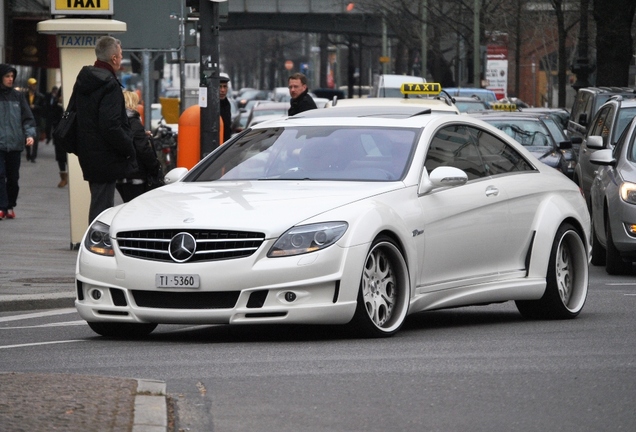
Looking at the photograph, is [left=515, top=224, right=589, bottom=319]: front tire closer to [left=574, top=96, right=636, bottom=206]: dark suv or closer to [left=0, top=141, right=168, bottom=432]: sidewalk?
[left=0, top=141, right=168, bottom=432]: sidewalk

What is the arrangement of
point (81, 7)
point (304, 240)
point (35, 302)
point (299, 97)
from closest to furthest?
point (304, 240) → point (35, 302) → point (81, 7) → point (299, 97)

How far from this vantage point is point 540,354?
28.1ft

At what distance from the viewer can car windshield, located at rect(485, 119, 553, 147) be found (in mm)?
23062

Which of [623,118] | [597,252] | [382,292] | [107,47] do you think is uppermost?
[107,47]

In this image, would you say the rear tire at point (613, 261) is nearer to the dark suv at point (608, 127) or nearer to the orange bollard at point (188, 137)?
the dark suv at point (608, 127)

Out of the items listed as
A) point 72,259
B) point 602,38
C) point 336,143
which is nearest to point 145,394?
point 336,143

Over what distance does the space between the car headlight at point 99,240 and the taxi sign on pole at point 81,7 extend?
691 cm

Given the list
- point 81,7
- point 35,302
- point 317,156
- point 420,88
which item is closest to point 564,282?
point 317,156

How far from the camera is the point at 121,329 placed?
31.4 ft

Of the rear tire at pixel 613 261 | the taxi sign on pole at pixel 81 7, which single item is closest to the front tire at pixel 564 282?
the rear tire at pixel 613 261

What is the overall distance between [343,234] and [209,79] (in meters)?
Answer: 7.23

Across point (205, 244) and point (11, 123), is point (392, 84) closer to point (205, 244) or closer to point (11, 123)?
point (11, 123)

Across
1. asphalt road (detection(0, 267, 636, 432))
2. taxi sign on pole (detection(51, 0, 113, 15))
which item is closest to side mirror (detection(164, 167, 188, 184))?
asphalt road (detection(0, 267, 636, 432))

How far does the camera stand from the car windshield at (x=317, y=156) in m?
9.80
